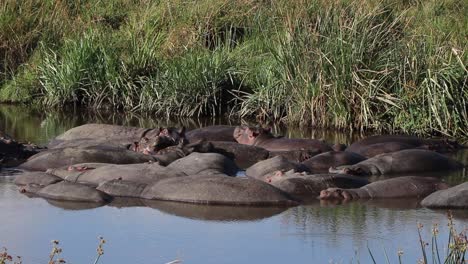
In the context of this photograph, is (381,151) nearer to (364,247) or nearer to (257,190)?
(257,190)

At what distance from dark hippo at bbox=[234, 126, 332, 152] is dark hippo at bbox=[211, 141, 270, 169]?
1.11 feet

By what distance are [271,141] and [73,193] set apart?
13.1 feet

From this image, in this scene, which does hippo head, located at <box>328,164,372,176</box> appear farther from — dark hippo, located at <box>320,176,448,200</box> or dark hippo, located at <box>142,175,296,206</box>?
dark hippo, located at <box>142,175,296,206</box>

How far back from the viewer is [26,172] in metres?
12.5

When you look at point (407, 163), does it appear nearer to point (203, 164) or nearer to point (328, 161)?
point (328, 161)

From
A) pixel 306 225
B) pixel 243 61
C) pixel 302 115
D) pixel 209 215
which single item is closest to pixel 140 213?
pixel 209 215

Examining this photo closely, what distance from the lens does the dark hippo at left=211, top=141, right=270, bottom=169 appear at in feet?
45.2

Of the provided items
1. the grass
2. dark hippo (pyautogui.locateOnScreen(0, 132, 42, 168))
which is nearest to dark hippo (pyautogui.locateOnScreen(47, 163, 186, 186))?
dark hippo (pyautogui.locateOnScreen(0, 132, 42, 168))

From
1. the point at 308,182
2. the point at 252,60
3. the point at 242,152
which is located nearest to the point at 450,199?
the point at 308,182

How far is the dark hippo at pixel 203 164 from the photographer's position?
12156mm

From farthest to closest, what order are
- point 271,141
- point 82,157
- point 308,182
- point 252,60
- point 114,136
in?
point 252,60, point 114,136, point 271,141, point 82,157, point 308,182

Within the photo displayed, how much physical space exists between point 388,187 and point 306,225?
1.58m

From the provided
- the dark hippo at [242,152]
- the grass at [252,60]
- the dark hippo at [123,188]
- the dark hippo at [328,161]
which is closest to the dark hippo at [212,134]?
the dark hippo at [242,152]

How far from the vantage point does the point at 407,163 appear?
13.1 metres
